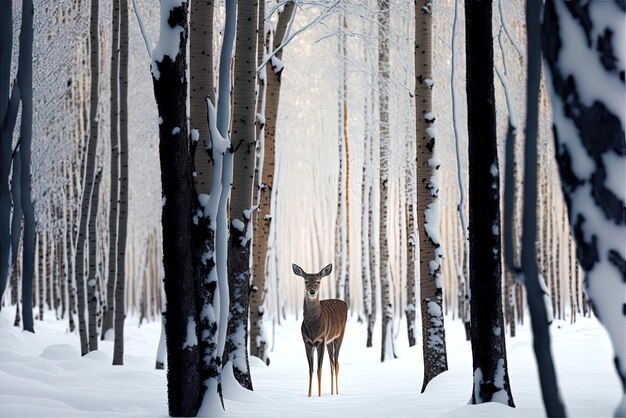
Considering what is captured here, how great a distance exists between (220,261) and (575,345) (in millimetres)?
11244

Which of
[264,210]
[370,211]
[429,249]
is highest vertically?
[370,211]

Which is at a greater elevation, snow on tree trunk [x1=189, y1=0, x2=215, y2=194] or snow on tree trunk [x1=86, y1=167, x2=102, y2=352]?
snow on tree trunk [x1=189, y1=0, x2=215, y2=194]

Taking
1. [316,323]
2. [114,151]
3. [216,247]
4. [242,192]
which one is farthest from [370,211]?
[216,247]

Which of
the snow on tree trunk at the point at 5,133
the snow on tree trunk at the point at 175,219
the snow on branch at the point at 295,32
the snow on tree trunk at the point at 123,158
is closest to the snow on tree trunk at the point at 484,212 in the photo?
the snow on tree trunk at the point at 175,219

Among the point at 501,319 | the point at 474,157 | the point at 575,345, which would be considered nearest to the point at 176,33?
the point at 474,157

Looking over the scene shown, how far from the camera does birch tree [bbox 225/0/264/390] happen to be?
7.98m

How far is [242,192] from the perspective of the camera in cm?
796

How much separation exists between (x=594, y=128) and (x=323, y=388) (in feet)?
28.0

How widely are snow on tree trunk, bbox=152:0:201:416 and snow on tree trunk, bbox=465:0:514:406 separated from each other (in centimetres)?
231

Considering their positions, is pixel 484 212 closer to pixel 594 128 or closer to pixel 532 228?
pixel 594 128

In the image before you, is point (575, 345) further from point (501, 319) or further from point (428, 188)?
point (501, 319)

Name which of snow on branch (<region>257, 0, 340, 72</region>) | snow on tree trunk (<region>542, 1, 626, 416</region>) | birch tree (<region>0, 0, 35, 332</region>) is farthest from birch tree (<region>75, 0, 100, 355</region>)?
snow on tree trunk (<region>542, 1, 626, 416</region>)

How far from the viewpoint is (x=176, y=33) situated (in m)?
5.36

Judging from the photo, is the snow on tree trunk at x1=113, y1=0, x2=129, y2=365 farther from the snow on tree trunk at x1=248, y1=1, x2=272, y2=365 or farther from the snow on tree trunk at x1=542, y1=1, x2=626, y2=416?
the snow on tree trunk at x1=542, y1=1, x2=626, y2=416
